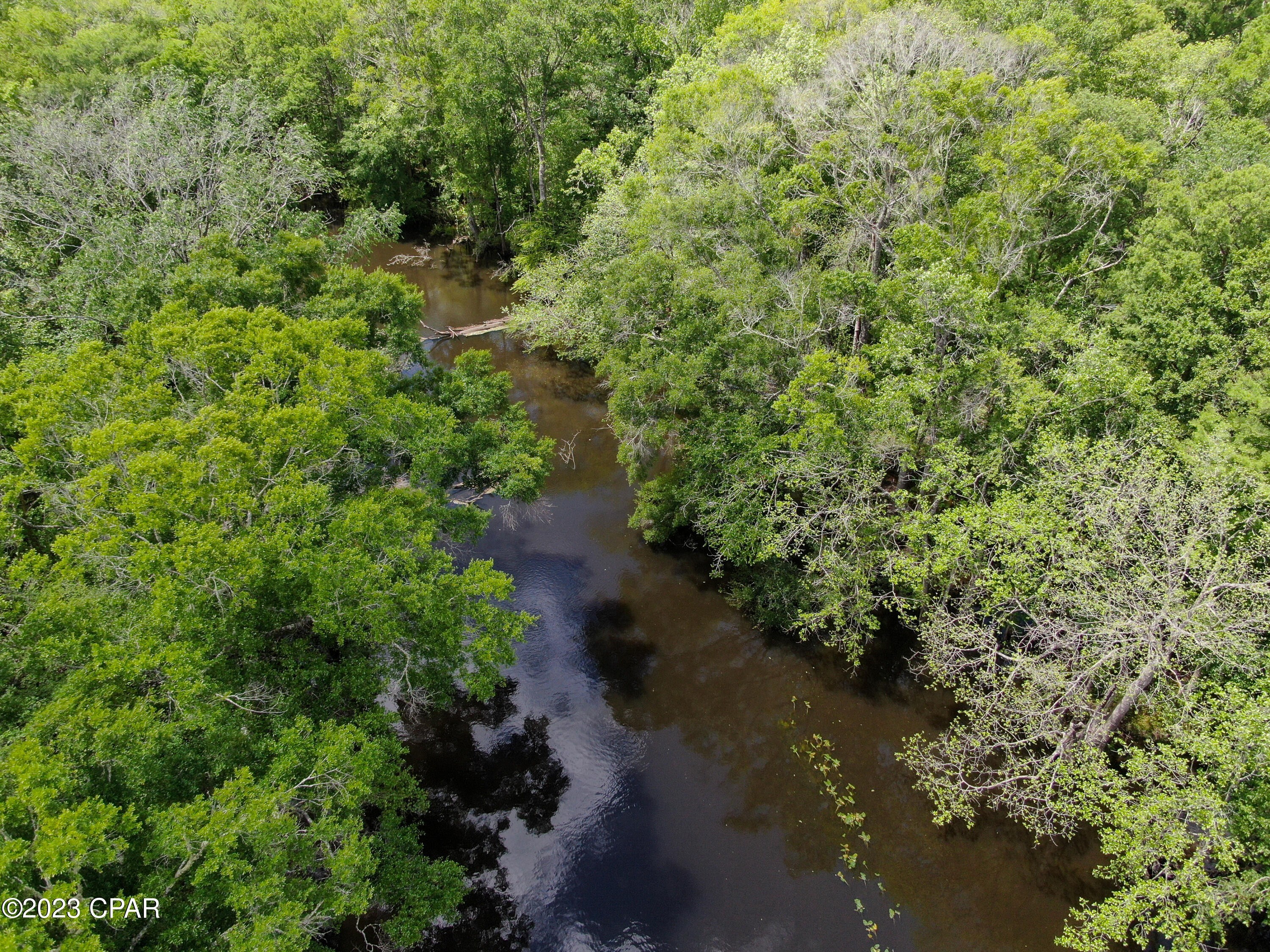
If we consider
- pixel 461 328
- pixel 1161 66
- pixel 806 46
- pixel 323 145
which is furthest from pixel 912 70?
pixel 323 145

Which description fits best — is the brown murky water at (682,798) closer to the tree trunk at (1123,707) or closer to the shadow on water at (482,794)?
the shadow on water at (482,794)

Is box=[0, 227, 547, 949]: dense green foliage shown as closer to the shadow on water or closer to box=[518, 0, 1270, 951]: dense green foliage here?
the shadow on water

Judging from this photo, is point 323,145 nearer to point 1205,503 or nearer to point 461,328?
point 461,328

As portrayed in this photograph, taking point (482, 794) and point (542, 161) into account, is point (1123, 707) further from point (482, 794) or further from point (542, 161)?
point (542, 161)

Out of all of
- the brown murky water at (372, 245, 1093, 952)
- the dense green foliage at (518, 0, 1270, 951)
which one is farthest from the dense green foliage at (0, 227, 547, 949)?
the dense green foliage at (518, 0, 1270, 951)

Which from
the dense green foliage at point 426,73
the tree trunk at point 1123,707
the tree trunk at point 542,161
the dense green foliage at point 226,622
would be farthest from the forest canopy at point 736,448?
the dense green foliage at point 426,73

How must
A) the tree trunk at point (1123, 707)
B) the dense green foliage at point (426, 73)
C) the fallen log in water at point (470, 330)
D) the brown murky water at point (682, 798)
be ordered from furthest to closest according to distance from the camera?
the fallen log in water at point (470, 330)
the dense green foliage at point (426, 73)
the brown murky water at point (682, 798)
the tree trunk at point (1123, 707)

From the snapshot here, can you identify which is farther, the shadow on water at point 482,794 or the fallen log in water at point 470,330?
the fallen log in water at point 470,330
